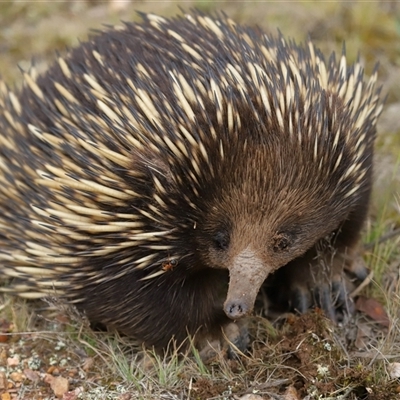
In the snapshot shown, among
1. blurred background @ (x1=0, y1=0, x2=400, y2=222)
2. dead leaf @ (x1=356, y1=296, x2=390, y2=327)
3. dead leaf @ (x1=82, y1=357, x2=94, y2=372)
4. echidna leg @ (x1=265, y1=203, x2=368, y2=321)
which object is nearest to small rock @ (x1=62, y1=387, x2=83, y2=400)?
dead leaf @ (x1=82, y1=357, x2=94, y2=372)

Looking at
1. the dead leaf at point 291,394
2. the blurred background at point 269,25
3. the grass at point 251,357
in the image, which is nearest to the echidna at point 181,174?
the grass at point 251,357

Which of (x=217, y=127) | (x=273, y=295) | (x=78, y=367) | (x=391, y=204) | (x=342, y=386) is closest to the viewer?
(x=217, y=127)

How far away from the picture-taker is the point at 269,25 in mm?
5195

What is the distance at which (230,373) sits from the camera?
279cm

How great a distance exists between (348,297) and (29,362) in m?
1.42

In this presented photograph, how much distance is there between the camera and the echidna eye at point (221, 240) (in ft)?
8.34

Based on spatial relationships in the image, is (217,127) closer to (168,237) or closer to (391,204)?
(168,237)

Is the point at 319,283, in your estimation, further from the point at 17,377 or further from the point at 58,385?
the point at 17,377

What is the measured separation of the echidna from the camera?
2.46m

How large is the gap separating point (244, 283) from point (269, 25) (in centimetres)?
319

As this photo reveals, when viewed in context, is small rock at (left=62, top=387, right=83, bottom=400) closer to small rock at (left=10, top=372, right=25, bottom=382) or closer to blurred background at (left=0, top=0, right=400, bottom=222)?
small rock at (left=10, top=372, right=25, bottom=382)

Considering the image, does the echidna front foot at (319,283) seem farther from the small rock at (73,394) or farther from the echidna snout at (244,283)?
the small rock at (73,394)

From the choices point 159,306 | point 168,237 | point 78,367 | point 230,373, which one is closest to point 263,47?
point 168,237

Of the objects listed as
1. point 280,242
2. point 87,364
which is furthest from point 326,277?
point 87,364
